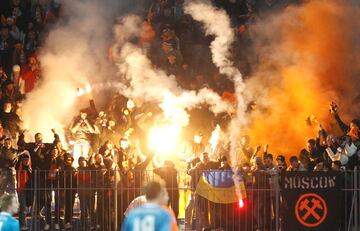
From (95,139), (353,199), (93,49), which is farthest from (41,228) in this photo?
(93,49)

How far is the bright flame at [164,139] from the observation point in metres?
20.9

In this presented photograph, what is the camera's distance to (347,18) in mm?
23531

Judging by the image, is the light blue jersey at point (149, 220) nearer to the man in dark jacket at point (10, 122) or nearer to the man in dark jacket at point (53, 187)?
the man in dark jacket at point (53, 187)

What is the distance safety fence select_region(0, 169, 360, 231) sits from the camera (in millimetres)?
15695

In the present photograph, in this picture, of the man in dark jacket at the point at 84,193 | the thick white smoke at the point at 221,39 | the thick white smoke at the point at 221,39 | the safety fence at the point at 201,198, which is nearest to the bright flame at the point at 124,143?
the safety fence at the point at 201,198

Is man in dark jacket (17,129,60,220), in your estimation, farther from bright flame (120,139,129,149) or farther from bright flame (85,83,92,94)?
bright flame (85,83,92,94)

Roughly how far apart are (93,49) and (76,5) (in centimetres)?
167

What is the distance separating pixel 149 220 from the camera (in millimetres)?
9609

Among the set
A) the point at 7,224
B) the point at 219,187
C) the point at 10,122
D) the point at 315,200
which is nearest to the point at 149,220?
the point at 7,224

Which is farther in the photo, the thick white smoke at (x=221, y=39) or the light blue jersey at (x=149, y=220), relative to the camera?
the thick white smoke at (x=221, y=39)

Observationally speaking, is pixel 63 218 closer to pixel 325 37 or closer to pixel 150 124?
pixel 150 124

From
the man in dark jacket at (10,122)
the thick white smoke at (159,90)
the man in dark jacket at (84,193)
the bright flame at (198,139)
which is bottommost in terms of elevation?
the man in dark jacket at (84,193)

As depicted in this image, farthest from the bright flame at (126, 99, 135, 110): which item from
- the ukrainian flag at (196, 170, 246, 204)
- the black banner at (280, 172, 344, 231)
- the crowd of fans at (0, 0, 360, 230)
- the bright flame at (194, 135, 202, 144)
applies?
the black banner at (280, 172, 344, 231)

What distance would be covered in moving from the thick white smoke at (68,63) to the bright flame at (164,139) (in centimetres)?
333
